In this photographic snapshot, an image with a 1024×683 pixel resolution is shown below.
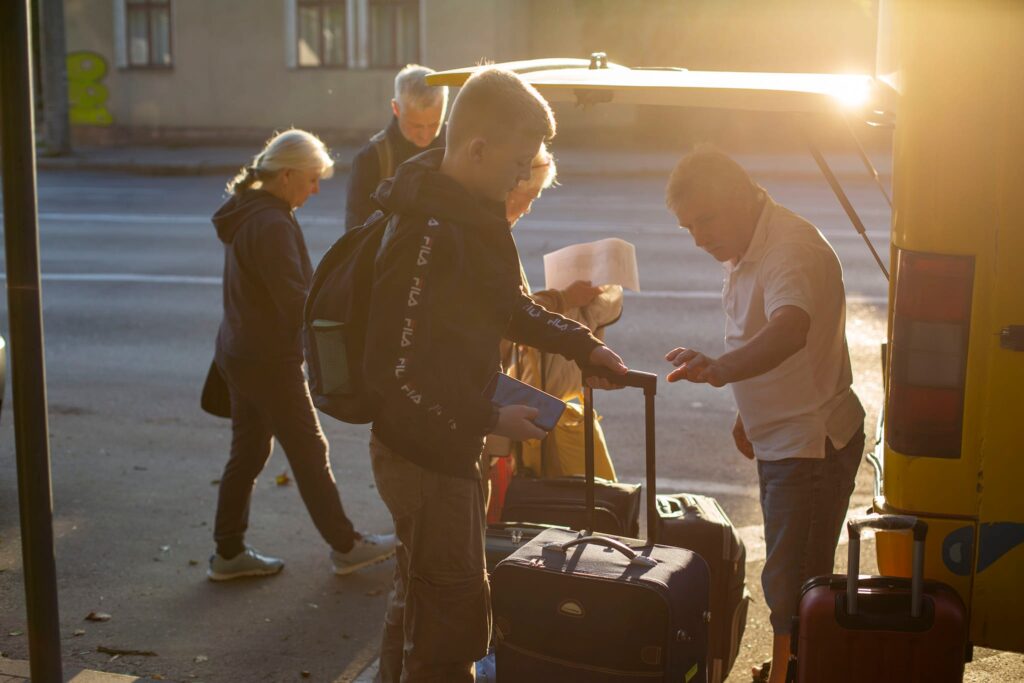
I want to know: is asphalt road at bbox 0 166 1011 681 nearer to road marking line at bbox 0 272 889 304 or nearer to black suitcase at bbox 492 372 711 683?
road marking line at bbox 0 272 889 304

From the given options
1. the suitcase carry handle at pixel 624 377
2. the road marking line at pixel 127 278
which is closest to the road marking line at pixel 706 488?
the suitcase carry handle at pixel 624 377

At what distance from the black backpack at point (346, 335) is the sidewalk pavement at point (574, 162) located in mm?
19838

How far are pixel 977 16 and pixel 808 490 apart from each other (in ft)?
4.86

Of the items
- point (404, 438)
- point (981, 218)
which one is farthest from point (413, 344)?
point (981, 218)

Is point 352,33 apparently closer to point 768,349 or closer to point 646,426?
point 768,349

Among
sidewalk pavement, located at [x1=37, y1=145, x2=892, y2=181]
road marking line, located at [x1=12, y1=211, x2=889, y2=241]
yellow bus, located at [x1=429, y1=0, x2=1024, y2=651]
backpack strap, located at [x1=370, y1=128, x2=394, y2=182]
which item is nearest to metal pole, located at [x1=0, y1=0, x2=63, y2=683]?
yellow bus, located at [x1=429, y1=0, x2=1024, y2=651]

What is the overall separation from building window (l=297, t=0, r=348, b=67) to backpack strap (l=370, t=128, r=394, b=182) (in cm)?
2386

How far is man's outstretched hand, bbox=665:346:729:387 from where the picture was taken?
3475mm

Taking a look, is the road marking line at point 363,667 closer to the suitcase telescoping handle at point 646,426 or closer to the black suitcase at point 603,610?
the black suitcase at point 603,610

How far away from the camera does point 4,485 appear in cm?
366

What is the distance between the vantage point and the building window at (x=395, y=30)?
2878 centimetres

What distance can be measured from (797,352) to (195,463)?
409cm

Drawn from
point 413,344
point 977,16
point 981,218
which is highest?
point 977,16

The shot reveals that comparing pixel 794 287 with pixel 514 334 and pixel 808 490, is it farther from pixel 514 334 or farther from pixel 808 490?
pixel 514 334
